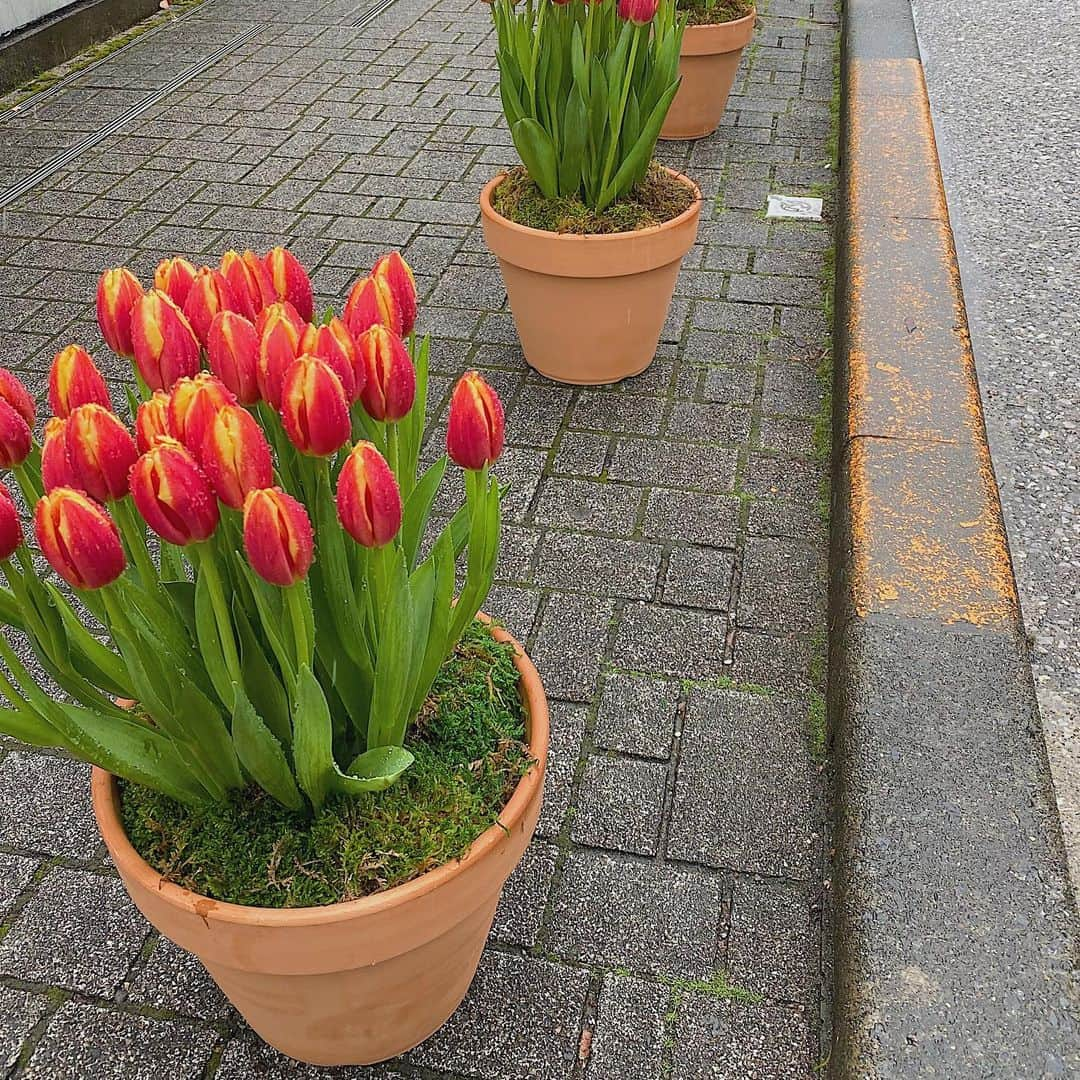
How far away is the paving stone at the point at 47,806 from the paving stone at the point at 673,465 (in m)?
1.49

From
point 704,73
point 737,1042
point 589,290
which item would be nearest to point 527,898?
point 737,1042

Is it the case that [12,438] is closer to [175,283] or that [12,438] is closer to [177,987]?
[175,283]

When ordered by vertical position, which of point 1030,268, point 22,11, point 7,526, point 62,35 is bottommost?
point 1030,268

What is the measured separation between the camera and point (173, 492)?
99 cm

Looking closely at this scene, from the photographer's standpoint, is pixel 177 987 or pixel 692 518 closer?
pixel 177 987

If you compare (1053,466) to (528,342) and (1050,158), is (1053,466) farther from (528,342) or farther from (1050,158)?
(1050,158)

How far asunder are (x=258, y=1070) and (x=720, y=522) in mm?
1622

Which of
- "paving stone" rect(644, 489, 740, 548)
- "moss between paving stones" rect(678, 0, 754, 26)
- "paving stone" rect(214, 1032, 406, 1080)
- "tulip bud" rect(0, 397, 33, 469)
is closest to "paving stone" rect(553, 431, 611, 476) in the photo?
"paving stone" rect(644, 489, 740, 548)

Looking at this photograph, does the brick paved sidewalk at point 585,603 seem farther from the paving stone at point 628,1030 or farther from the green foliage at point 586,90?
the green foliage at point 586,90

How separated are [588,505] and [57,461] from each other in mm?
1823

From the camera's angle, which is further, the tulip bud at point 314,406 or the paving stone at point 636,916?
the paving stone at point 636,916

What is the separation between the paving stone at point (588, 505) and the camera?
269cm

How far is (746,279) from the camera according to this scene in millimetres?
3729

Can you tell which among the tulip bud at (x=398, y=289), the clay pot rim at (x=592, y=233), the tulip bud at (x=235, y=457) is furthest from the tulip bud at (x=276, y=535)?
the clay pot rim at (x=592, y=233)
